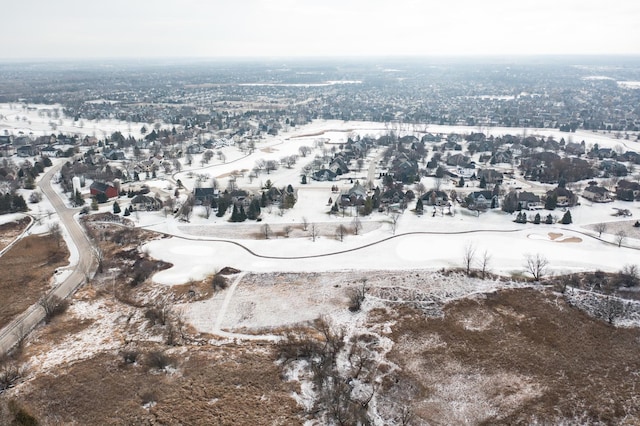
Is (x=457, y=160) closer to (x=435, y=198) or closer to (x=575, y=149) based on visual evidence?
(x=435, y=198)

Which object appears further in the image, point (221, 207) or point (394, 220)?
point (221, 207)

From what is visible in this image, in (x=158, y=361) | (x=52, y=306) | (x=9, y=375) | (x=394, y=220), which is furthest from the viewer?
(x=394, y=220)

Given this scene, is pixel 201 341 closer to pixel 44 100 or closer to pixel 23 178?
pixel 23 178

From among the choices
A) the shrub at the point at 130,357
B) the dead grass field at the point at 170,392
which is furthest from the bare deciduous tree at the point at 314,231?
the shrub at the point at 130,357

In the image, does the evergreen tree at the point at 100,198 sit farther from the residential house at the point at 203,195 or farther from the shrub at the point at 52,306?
the shrub at the point at 52,306

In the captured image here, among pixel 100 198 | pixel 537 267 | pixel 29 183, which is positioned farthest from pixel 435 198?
pixel 29 183

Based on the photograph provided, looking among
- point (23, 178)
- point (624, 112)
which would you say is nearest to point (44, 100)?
point (23, 178)

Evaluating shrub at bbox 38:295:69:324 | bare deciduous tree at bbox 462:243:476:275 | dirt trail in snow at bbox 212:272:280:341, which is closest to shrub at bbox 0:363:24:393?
shrub at bbox 38:295:69:324
